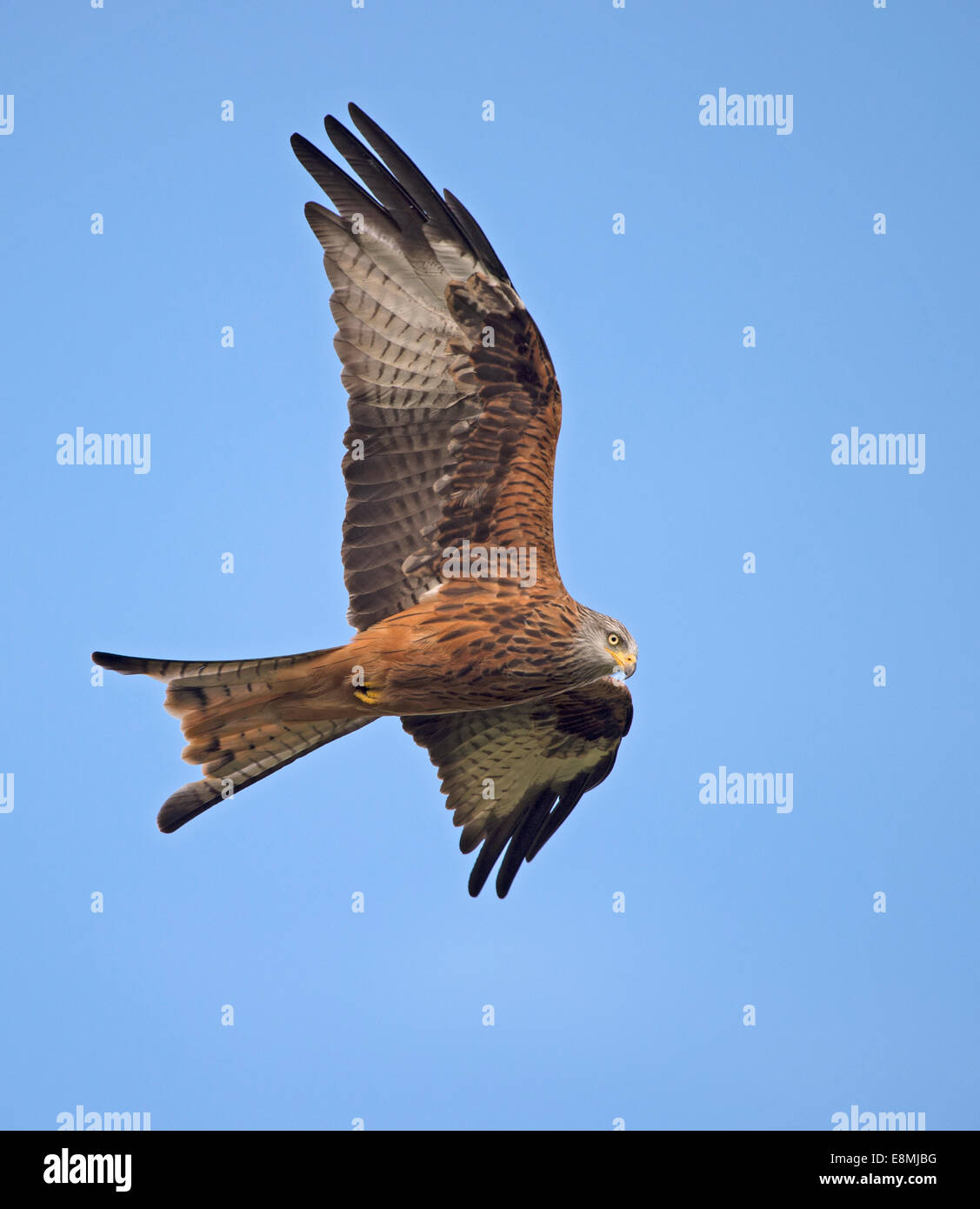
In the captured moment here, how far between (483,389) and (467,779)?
340 centimetres

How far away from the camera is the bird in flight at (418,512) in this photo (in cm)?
1145

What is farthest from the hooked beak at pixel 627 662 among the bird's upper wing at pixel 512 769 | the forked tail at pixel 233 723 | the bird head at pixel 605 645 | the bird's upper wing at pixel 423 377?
the forked tail at pixel 233 723

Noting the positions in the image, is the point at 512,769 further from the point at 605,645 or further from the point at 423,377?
the point at 423,377

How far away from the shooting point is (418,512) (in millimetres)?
11836

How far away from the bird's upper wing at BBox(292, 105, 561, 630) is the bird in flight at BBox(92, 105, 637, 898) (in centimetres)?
1

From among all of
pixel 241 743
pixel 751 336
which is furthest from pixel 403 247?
pixel 751 336

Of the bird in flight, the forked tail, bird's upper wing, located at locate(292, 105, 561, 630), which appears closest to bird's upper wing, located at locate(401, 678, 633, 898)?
the forked tail

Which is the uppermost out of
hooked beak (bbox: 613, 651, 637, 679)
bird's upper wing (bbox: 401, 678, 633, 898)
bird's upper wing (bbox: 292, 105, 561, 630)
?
bird's upper wing (bbox: 292, 105, 561, 630)

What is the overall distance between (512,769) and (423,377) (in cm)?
344

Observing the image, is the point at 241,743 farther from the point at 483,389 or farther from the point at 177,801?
the point at 483,389

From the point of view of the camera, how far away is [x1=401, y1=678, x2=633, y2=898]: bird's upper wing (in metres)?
13.4

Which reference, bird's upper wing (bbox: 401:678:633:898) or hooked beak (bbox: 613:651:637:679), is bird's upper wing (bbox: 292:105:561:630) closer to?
hooked beak (bbox: 613:651:637:679)

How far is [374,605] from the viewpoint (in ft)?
39.2

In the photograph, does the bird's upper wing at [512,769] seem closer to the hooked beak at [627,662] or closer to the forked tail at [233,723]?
the forked tail at [233,723]
